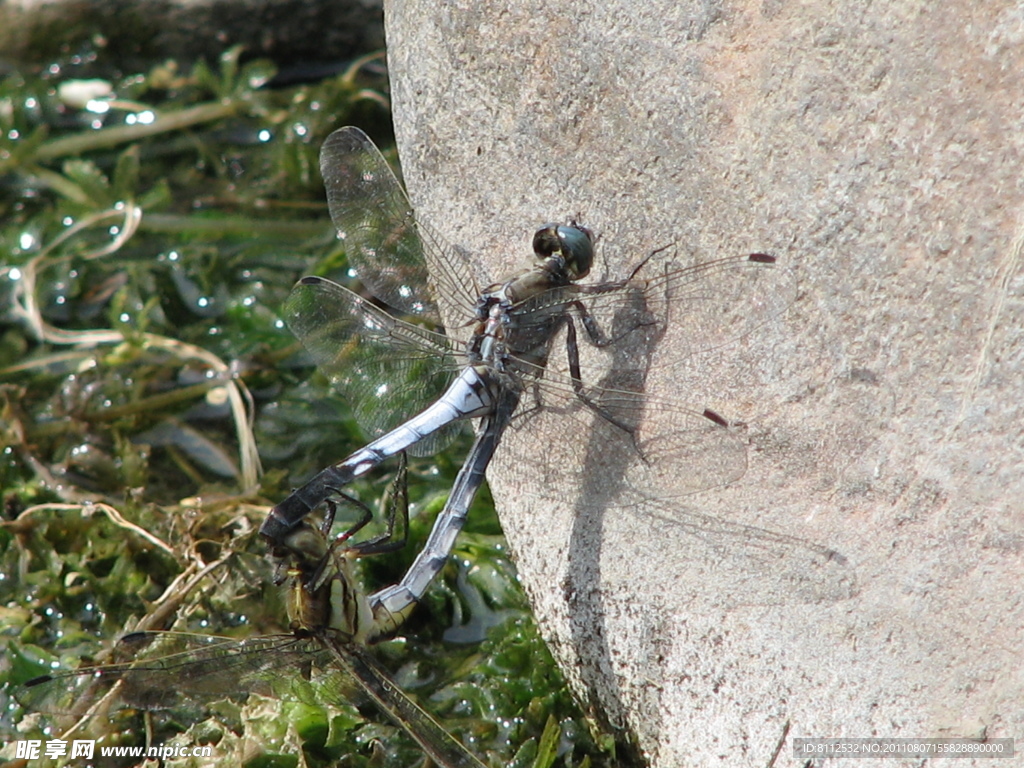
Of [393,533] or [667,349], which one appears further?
[393,533]

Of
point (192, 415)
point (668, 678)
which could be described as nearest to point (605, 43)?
point (668, 678)

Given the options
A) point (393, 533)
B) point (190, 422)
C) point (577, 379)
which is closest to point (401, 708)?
point (393, 533)

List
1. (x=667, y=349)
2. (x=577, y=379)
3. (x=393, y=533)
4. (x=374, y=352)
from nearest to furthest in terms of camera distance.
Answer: (x=667, y=349)
(x=577, y=379)
(x=374, y=352)
(x=393, y=533)

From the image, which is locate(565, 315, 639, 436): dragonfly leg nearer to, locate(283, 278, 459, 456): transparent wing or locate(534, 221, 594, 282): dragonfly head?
locate(534, 221, 594, 282): dragonfly head

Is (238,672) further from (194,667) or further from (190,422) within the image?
(190,422)

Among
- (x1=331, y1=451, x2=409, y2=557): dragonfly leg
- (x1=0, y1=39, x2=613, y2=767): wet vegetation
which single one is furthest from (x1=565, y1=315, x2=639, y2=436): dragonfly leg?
(x1=0, y1=39, x2=613, y2=767): wet vegetation

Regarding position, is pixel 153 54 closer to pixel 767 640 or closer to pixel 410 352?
pixel 410 352

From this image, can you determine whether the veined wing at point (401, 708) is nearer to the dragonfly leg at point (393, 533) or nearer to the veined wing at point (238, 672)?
the veined wing at point (238, 672)

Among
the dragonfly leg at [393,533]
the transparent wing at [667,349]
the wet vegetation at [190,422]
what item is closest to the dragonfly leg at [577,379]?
the transparent wing at [667,349]
